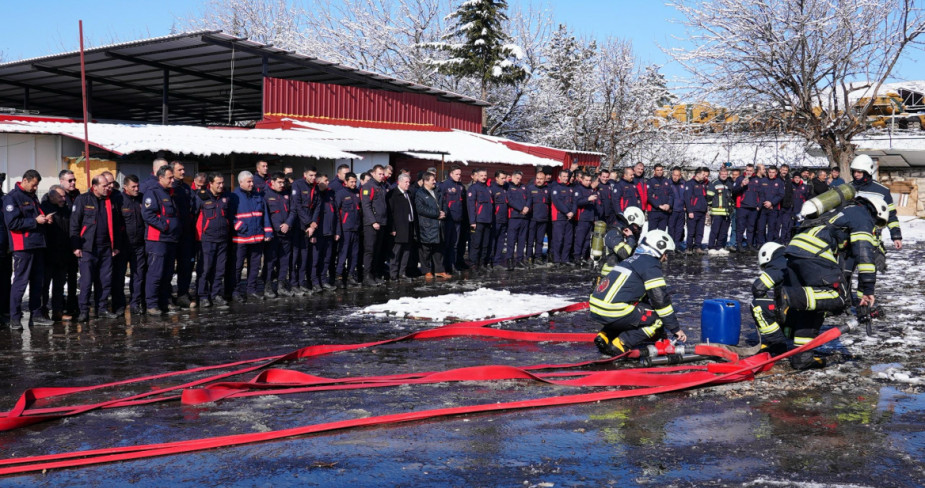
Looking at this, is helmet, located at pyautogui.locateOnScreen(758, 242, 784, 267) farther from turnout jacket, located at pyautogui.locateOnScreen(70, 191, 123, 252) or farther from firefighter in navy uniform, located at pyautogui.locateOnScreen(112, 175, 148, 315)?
turnout jacket, located at pyautogui.locateOnScreen(70, 191, 123, 252)

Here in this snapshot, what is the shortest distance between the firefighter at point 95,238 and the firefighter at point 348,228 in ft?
13.6

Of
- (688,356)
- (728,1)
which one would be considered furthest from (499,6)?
(688,356)

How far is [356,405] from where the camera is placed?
22.1 feet

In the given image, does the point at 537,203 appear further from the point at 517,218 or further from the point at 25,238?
the point at 25,238

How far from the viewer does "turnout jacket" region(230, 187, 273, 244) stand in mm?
12641

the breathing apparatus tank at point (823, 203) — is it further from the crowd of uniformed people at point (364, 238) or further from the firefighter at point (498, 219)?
the firefighter at point (498, 219)

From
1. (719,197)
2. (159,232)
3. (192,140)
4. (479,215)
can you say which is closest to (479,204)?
(479,215)

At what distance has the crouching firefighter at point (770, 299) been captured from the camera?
8.22 m

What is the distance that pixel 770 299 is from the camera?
841 centimetres

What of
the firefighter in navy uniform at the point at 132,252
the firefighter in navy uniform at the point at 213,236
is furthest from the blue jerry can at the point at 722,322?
the firefighter in navy uniform at the point at 132,252

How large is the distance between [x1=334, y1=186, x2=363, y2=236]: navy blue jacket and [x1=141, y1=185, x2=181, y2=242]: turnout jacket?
3.44 m

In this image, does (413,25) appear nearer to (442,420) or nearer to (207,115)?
(207,115)

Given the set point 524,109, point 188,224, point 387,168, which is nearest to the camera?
point 188,224

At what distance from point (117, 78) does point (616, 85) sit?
24225mm
